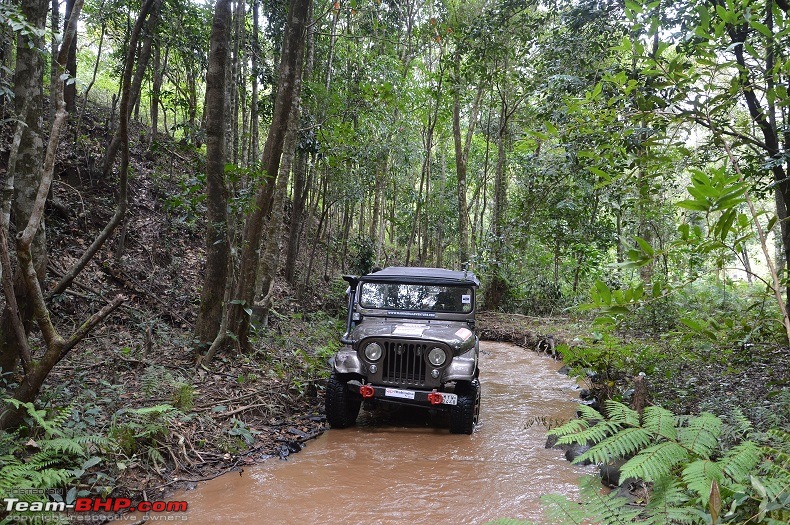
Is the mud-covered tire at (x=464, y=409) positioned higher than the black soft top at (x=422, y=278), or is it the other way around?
the black soft top at (x=422, y=278)

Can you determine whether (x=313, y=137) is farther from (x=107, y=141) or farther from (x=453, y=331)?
(x=453, y=331)

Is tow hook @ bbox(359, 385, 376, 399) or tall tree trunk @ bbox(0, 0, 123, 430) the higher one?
tall tree trunk @ bbox(0, 0, 123, 430)

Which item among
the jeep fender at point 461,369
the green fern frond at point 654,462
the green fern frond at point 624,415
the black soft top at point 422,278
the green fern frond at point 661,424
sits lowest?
the jeep fender at point 461,369

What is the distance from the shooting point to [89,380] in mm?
5605

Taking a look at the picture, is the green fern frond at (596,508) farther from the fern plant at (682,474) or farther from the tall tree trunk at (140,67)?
the tall tree trunk at (140,67)

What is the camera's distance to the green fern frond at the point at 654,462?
82.3 inches

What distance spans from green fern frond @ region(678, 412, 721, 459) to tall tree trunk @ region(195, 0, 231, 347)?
20.5 ft

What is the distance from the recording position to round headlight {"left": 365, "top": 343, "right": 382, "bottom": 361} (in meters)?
6.13

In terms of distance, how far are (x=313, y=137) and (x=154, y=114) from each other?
5.85 m

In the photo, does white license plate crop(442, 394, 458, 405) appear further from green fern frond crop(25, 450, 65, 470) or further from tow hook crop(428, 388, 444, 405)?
green fern frond crop(25, 450, 65, 470)

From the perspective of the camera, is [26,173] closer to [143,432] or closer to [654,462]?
[143,432]

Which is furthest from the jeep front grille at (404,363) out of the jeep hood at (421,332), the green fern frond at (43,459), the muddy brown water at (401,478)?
the green fern frond at (43,459)

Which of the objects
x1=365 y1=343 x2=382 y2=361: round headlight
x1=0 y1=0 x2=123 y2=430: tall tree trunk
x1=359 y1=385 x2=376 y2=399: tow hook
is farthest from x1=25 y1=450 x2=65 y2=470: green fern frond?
x1=365 y1=343 x2=382 y2=361: round headlight

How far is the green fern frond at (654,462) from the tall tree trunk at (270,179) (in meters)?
6.13
